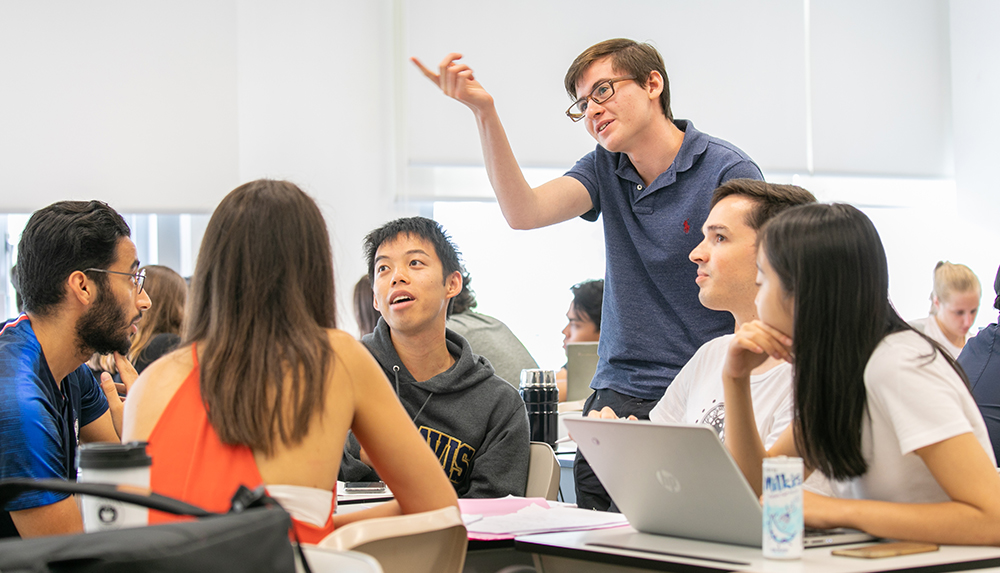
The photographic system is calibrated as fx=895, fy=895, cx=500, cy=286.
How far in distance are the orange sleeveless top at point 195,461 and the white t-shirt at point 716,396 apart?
2.92ft

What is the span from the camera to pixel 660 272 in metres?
2.46

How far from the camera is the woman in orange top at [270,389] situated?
4.20 feet

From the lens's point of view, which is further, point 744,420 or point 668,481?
point 744,420

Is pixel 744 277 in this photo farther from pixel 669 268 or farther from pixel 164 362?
pixel 164 362

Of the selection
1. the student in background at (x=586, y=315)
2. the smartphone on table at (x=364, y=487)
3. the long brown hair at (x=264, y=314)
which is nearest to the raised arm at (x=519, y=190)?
the smartphone on table at (x=364, y=487)

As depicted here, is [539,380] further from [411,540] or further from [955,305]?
[955,305]

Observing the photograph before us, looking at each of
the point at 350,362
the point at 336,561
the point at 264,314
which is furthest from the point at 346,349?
the point at 336,561

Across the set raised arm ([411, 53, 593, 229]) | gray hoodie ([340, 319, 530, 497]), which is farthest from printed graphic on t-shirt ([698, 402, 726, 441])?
raised arm ([411, 53, 593, 229])

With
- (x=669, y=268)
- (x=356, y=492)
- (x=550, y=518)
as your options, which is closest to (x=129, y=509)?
Answer: (x=550, y=518)

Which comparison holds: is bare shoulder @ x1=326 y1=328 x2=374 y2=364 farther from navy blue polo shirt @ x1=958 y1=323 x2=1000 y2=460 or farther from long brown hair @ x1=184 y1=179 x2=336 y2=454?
navy blue polo shirt @ x1=958 y1=323 x2=1000 y2=460

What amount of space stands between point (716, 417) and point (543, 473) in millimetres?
529

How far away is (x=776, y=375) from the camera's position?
73.1 inches

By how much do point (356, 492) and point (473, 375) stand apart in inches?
18.0

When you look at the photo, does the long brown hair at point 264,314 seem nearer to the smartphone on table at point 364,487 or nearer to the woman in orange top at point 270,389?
the woman in orange top at point 270,389
